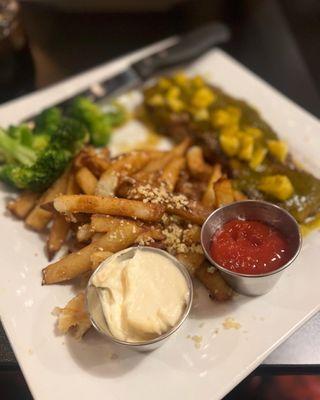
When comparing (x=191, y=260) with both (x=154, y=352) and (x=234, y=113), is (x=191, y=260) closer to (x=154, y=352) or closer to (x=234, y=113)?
(x=154, y=352)

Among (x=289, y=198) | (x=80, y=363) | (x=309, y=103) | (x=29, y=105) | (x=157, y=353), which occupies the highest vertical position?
(x=29, y=105)

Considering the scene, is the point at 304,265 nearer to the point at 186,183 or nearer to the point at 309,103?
the point at 186,183

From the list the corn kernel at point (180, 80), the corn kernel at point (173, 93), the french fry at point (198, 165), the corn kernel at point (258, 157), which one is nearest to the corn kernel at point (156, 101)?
the corn kernel at point (173, 93)

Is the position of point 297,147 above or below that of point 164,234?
below

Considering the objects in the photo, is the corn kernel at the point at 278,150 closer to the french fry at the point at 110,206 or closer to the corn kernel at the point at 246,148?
the corn kernel at the point at 246,148

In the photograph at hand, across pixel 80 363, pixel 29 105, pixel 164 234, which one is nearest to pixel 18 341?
pixel 80 363

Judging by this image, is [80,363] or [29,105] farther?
[29,105]

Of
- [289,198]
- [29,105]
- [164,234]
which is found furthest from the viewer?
[29,105]

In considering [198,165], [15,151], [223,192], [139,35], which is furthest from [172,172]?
[139,35]
